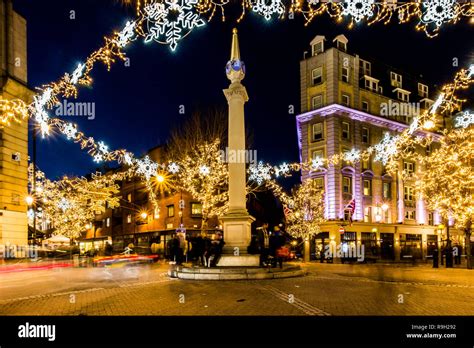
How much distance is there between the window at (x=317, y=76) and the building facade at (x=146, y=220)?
18680 mm

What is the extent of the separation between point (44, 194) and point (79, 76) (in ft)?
112

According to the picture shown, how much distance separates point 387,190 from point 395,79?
14573 millimetres

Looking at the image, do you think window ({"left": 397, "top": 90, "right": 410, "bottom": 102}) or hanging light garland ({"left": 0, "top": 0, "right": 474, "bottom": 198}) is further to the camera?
window ({"left": 397, "top": 90, "right": 410, "bottom": 102})

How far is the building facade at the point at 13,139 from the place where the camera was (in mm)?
24312

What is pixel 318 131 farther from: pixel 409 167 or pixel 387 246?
pixel 409 167

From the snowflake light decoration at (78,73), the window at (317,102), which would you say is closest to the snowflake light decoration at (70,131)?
the snowflake light decoration at (78,73)

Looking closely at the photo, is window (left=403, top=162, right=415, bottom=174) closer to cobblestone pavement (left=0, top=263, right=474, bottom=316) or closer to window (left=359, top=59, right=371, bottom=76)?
window (left=359, top=59, right=371, bottom=76)

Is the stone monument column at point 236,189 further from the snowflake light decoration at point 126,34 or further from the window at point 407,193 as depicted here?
the window at point 407,193

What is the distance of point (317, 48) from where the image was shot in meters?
45.3

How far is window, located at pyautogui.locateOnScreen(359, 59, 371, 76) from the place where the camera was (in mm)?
47228

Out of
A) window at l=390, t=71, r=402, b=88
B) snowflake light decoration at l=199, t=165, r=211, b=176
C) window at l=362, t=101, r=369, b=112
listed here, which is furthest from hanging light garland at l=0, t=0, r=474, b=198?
window at l=390, t=71, r=402, b=88

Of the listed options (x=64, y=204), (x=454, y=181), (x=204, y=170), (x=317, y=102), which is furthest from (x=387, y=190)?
(x=64, y=204)
